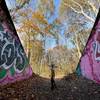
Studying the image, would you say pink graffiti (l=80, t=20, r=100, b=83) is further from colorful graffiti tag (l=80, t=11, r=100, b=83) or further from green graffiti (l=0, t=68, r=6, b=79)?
green graffiti (l=0, t=68, r=6, b=79)

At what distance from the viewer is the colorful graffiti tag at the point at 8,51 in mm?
12466

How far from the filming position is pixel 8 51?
13305 mm

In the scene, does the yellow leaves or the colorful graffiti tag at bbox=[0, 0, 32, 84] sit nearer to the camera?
the colorful graffiti tag at bbox=[0, 0, 32, 84]

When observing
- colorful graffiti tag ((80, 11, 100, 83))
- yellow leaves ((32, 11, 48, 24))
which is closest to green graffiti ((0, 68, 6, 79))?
colorful graffiti tag ((80, 11, 100, 83))

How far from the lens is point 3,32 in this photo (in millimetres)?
12805

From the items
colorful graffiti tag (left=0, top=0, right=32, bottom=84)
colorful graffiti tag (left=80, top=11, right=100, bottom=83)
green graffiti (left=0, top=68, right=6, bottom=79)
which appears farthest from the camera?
colorful graffiti tag (left=0, top=0, right=32, bottom=84)

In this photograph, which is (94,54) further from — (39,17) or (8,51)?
(39,17)

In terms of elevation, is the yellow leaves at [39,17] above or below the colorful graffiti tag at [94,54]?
below

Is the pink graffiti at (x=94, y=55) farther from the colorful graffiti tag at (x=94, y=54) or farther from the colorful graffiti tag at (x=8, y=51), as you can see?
the colorful graffiti tag at (x=8, y=51)

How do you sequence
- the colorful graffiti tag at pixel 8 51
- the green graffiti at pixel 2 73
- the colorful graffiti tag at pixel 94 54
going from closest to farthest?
the colorful graffiti tag at pixel 94 54 → the green graffiti at pixel 2 73 → the colorful graffiti tag at pixel 8 51

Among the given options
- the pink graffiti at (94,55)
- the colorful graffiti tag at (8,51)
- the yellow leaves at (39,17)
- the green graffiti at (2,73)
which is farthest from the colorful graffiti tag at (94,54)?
the yellow leaves at (39,17)

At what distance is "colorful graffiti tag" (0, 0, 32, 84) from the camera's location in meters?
12.5

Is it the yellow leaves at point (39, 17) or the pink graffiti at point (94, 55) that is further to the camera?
the yellow leaves at point (39, 17)

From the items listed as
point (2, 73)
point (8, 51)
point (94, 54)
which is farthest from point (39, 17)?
point (94, 54)
